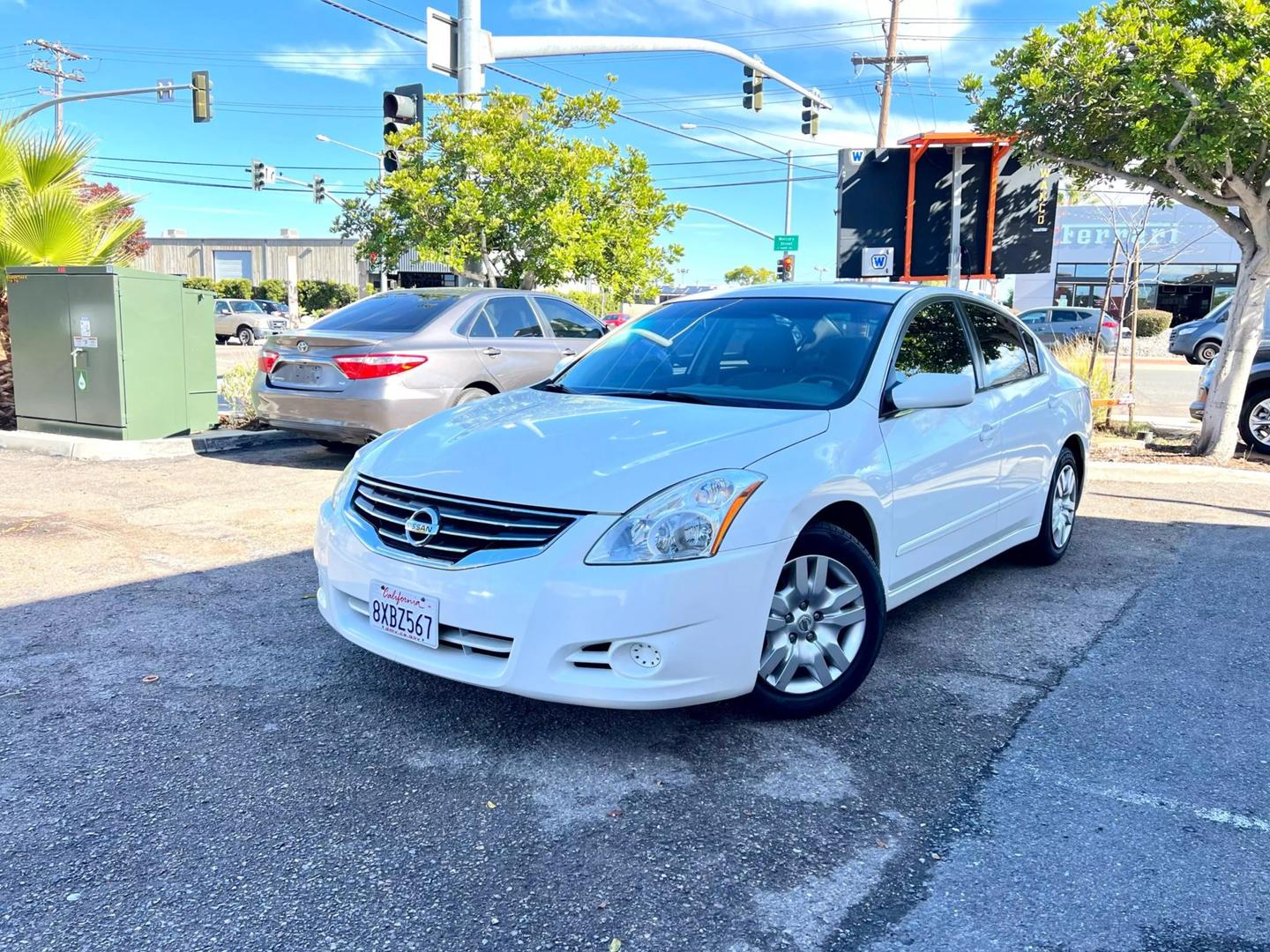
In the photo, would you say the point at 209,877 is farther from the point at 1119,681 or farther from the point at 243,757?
the point at 1119,681

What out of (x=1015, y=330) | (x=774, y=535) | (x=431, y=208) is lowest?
(x=774, y=535)

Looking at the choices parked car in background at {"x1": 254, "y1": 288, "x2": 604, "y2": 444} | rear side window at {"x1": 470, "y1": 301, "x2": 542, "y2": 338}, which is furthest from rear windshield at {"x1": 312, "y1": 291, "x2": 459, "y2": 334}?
rear side window at {"x1": 470, "y1": 301, "x2": 542, "y2": 338}

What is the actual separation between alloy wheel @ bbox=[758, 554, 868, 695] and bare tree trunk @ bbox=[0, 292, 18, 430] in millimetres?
9633

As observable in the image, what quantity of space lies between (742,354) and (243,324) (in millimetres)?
35383

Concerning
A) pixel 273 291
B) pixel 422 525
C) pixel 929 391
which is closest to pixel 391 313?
pixel 422 525

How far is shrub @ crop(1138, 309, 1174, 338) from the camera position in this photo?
31781mm

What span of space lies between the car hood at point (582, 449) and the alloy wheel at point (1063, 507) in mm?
2581

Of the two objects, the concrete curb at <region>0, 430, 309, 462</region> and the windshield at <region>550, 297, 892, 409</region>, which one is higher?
the windshield at <region>550, 297, 892, 409</region>

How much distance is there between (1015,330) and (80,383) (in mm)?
8000

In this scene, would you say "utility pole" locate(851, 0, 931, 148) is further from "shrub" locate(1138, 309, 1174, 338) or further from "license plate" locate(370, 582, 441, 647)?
"license plate" locate(370, 582, 441, 647)

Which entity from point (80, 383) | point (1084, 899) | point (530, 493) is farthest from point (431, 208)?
point (1084, 899)

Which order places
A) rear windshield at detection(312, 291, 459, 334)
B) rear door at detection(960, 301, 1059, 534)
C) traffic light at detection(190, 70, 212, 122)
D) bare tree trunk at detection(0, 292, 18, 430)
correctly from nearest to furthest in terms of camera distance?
rear door at detection(960, 301, 1059, 534) < rear windshield at detection(312, 291, 459, 334) < bare tree trunk at detection(0, 292, 18, 430) < traffic light at detection(190, 70, 212, 122)

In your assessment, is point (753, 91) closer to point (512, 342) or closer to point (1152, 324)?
point (512, 342)

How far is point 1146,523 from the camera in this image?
7.05 metres
